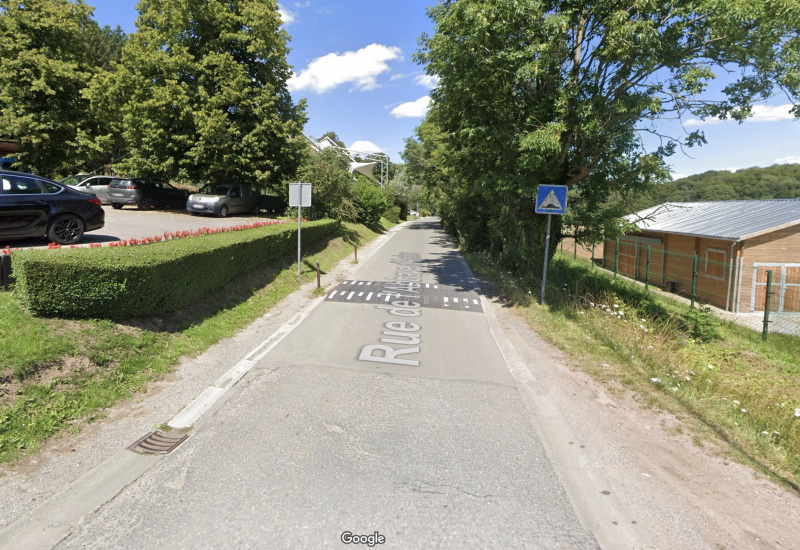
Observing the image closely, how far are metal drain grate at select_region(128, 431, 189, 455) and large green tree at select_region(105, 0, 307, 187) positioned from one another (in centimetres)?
1684

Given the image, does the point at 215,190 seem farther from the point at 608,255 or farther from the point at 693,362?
the point at 608,255

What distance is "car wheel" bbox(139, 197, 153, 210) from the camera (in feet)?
66.8

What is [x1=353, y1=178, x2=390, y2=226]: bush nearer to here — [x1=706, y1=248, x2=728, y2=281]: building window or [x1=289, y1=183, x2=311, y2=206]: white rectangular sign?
[x1=289, y1=183, x2=311, y2=206]: white rectangular sign

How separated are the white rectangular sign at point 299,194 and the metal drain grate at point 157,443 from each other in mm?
8583

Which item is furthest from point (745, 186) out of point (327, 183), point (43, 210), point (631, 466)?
point (43, 210)

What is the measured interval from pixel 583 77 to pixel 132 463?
1175 cm

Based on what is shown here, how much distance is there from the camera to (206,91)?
1883 centimetres

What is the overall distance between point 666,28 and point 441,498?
1028 centimetres

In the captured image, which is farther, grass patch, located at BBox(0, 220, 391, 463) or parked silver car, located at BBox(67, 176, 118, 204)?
parked silver car, located at BBox(67, 176, 118, 204)

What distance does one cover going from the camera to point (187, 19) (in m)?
18.6

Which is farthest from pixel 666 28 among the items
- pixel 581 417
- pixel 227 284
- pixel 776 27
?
pixel 227 284

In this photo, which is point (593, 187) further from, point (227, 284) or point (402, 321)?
point (227, 284)

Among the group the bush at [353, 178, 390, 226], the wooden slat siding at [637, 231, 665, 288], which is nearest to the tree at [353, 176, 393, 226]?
the bush at [353, 178, 390, 226]

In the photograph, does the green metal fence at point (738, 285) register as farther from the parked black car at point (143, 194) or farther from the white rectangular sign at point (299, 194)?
the parked black car at point (143, 194)
